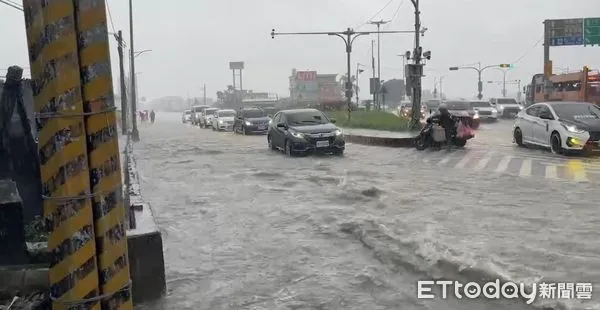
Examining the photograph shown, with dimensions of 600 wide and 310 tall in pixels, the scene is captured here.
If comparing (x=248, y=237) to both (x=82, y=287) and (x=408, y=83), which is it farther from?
(x=408, y=83)

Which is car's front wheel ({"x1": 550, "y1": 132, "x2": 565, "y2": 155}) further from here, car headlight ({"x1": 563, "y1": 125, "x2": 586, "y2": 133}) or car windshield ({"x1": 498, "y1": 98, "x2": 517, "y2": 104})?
car windshield ({"x1": 498, "y1": 98, "x2": 517, "y2": 104})

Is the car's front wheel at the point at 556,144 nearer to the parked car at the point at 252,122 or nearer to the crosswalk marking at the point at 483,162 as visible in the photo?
the crosswalk marking at the point at 483,162

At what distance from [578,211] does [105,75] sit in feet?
25.3

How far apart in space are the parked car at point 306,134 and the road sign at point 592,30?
113 feet

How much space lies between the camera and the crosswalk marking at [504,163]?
1364 centimetres

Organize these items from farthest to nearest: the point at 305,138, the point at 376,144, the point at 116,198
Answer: the point at 376,144 → the point at 305,138 → the point at 116,198

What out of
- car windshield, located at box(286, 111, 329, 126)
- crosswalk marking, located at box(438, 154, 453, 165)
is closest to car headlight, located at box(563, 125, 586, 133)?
crosswalk marking, located at box(438, 154, 453, 165)

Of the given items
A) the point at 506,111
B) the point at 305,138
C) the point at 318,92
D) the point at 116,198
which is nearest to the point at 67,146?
the point at 116,198

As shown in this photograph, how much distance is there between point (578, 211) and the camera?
8594 mm

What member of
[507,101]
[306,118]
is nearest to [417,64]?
[306,118]

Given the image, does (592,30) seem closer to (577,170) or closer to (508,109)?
(508,109)

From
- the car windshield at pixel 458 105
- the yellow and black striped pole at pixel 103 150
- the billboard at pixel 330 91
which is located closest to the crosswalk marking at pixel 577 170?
→ the yellow and black striped pole at pixel 103 150

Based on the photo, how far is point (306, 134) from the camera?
1761 cm

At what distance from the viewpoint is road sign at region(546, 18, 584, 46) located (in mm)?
45156
